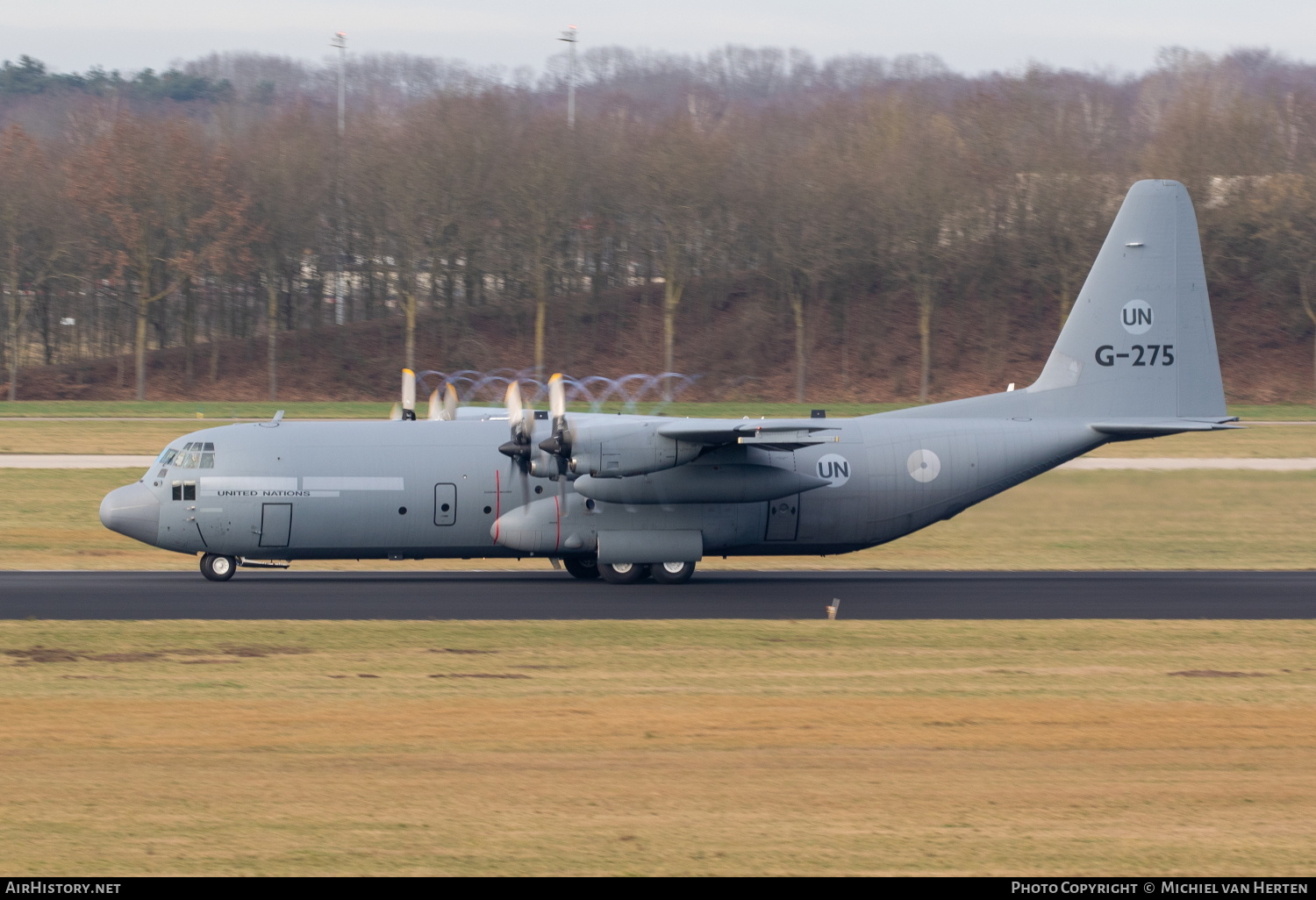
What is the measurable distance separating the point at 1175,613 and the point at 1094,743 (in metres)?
8.93

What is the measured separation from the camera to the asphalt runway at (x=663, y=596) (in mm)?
21453

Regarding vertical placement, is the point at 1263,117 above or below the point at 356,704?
above

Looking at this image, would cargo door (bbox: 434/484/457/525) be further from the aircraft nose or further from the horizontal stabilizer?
the horizontal stabilizer

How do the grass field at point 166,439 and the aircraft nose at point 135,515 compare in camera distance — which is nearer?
the aircraft nose at point 135,515

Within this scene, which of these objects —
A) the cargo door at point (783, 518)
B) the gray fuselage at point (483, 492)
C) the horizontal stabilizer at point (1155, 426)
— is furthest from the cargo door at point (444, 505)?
the horizontal stabilizer at point (1155, 426)

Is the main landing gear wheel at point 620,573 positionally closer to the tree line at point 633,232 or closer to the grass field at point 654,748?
the grass field at point 654,748

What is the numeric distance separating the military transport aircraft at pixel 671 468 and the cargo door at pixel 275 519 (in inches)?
1.2

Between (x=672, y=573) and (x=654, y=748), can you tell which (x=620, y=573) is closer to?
(x=672, y=573)

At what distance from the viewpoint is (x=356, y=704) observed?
592 inches

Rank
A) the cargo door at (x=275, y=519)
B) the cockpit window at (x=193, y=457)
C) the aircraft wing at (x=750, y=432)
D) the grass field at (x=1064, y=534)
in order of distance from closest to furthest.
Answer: the aircraft wing at (x=750, y=432) → the cargo door at (x=275, y=519) → the cockpit window at (x=193, y=457) → the grass field at (x=1064, y=534)

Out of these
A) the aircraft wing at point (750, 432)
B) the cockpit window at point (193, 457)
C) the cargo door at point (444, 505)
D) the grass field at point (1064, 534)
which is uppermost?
the aircraft wing at point (750, 432)

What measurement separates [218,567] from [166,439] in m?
30.1

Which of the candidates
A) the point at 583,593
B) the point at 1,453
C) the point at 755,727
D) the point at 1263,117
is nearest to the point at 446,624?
the point at 583,593

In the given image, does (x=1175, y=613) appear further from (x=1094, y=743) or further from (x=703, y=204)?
(x=703, y=204)
